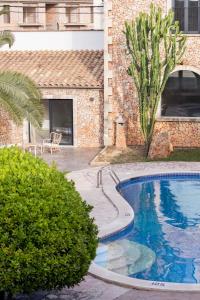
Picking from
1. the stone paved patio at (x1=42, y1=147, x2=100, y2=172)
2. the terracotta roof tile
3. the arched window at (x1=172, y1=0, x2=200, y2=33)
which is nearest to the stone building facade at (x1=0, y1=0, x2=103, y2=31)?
the terracotta roof tile

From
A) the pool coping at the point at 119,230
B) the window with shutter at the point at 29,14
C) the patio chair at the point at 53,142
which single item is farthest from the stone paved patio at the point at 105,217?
the window with shutter at the point at 29,14

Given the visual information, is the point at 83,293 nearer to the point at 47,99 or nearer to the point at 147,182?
the point at 147,182

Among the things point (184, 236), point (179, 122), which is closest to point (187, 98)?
point (179, 122)

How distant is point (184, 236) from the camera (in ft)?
55.5

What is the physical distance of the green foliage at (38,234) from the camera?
9.78 m

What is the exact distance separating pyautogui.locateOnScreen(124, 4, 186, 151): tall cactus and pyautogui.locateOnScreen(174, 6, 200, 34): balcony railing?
115cm

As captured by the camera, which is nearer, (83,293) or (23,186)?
(23,186)

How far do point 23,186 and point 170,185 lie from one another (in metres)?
13.1

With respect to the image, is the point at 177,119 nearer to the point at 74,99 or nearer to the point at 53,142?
the point at 74,99

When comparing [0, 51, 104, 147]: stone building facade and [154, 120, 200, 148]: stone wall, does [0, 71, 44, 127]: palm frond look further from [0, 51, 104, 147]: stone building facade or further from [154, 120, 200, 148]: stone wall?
[154, 120, 200, 148]: stone wall

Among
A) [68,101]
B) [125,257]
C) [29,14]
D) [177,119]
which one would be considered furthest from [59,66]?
[125,257]

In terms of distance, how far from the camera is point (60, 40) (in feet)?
101

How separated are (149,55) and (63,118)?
4876 mm

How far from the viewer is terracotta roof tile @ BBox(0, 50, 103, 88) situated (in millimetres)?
27844
